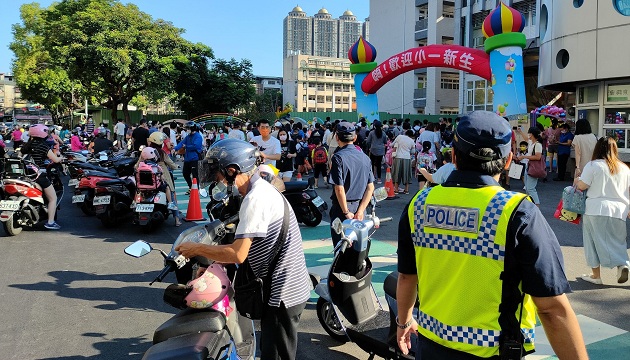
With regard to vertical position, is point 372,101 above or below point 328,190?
above

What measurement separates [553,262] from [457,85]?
144ft

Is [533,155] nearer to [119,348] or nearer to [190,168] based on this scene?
[190,168]

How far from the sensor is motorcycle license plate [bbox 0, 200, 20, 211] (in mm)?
8321

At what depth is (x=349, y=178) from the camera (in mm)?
5406

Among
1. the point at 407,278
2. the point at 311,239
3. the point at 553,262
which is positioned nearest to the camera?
the point at 553,262

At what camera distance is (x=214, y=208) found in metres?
5.62

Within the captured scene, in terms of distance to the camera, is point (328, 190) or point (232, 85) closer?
point (328, 190)

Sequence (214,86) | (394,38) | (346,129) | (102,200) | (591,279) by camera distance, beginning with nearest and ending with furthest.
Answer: (346,129), (591,279), (102,200), (214,86), (394,38)

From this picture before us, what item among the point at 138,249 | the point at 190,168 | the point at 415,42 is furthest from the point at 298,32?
the point at 138,249

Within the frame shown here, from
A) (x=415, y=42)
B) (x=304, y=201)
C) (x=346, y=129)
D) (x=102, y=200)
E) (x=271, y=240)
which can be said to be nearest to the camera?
(x=271, y=240)

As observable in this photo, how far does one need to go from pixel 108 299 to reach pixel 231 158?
354 cm

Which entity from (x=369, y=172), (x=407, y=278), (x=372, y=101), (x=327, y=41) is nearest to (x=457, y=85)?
(x=372, y=101)

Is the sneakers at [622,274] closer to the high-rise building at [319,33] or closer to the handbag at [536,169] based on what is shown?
the handbag at [536,169]

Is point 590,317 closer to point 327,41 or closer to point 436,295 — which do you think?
point 436,295
